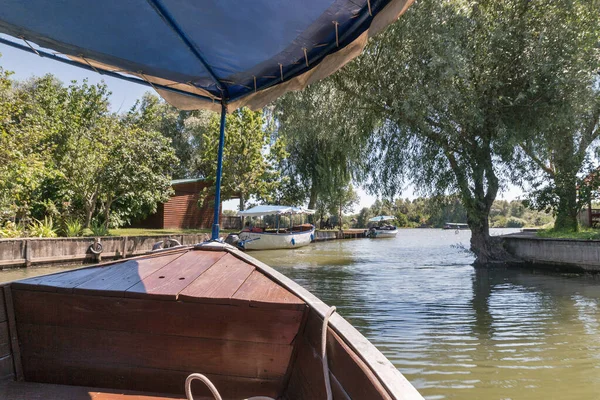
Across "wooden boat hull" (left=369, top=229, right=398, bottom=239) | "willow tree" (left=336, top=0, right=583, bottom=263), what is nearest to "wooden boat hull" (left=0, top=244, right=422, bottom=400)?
"willow tree" (left=336, top=0, right=583, bottom=263)

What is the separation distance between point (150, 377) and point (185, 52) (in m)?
2.41

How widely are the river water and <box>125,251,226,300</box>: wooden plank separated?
2.59 meters

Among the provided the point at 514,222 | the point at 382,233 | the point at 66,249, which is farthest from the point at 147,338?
the point at 514,222

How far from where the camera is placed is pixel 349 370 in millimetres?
1745

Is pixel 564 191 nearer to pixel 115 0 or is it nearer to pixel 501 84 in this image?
pixel 501 84

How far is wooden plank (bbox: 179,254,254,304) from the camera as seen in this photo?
2.42 metres

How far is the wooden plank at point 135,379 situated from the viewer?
2555 millimetres

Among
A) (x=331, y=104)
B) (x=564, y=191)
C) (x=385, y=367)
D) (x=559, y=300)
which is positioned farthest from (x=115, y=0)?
(x=564, y=191)

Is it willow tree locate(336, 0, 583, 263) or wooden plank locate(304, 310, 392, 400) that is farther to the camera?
willow tree locate(336, 0, 583, 263)

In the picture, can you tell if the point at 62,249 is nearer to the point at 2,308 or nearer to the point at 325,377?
the point at 2,308

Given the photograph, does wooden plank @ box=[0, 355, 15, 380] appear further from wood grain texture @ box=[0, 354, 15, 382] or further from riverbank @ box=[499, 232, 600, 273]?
riverbank @ box=[499, 232, 600, 273]

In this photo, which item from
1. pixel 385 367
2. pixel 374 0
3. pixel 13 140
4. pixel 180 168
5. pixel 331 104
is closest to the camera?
pixel 385 367

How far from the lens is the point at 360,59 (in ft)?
47.8

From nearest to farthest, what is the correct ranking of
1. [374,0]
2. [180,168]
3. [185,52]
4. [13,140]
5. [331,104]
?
[374,0] < [185,52] < [13,140] < [331,104] < [180,168]
